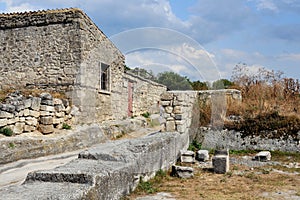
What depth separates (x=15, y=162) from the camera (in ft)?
22.3

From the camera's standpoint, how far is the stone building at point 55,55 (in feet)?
35.9

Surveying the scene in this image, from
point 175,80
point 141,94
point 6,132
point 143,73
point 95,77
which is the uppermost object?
point 143,73

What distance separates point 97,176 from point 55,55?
28.9ft

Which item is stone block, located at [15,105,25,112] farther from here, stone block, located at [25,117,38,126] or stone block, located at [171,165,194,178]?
stone block, located at [171,165,194,178]

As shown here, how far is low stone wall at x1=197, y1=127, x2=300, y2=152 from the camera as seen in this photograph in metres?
9.26

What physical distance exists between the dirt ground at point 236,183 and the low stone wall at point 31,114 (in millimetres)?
4231

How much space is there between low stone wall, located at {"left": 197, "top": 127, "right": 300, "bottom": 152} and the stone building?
14.9 feet

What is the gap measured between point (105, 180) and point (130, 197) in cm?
94

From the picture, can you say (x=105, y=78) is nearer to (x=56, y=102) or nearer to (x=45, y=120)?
(x=56, y=102)

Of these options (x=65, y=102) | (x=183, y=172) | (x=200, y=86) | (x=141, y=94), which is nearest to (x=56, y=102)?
(x=65, y=102)

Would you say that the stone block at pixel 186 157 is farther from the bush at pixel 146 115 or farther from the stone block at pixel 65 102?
the bush at pixel 146 115

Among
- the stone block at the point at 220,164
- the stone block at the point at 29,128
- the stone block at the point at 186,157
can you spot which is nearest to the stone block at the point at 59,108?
the stone block at the point at 29,128

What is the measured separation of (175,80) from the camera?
727 inches

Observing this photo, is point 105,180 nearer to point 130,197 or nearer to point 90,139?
point 130,197
